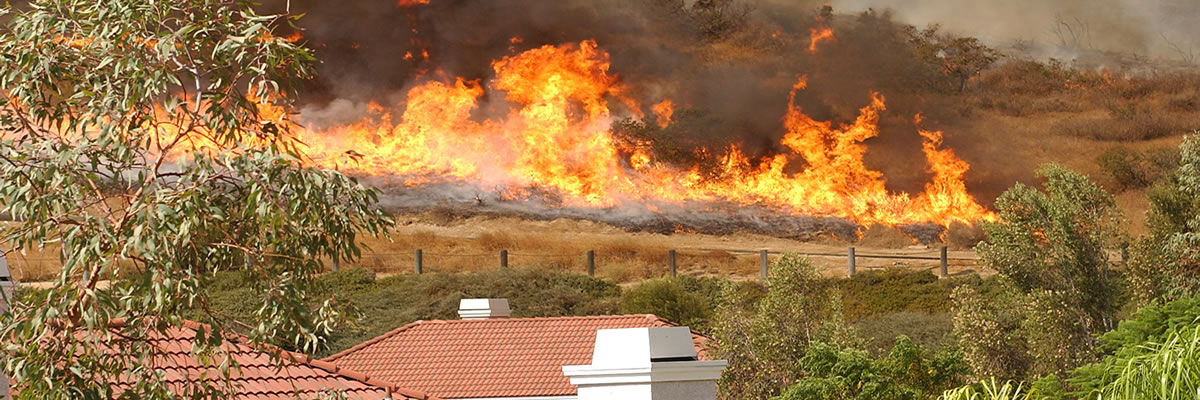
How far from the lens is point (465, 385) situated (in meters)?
27.4

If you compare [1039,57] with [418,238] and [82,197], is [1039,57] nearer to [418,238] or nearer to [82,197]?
[418,238]

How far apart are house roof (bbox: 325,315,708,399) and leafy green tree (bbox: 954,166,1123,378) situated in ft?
20.0

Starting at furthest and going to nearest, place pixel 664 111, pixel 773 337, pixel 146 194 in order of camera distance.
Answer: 1. pixel 664 111
2. pixel 773 337
3. pixel 146 194

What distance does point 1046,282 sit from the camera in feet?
102

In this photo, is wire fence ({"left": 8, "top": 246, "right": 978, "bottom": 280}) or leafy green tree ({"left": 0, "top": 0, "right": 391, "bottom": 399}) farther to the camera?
wire fence ({"left": 8, "top": 246, "right": 978, "bottom": 280})

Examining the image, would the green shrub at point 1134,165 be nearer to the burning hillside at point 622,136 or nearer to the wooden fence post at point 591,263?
the burning hillside at point 622,136

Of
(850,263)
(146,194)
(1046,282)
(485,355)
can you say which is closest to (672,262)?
(850,263)

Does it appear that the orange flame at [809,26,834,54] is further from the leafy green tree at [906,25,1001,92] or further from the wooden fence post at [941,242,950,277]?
the wooden fence post at [941,242,950,277]

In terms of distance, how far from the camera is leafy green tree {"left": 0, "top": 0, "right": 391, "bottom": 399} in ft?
25.7

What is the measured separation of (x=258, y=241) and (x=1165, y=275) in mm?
26548

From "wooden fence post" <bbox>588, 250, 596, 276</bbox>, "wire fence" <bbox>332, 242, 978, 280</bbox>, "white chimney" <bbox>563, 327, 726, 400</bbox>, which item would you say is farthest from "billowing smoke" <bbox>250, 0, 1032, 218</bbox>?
"white chimney" <bbox>563, 327, 726, 400</bbox>

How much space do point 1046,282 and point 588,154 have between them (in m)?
28.3

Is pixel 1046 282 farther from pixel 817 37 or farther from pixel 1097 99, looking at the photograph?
pixel 817 37

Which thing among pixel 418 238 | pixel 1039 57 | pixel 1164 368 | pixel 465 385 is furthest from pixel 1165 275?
pixel 418 238
